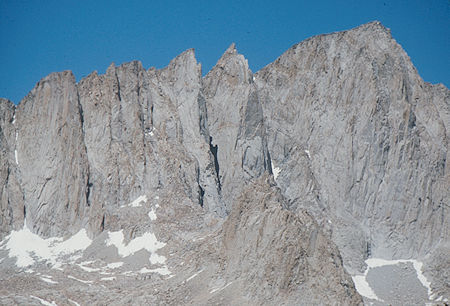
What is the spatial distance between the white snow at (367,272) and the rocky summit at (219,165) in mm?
330

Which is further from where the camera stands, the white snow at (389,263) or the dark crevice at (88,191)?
the white snow at (389,263)

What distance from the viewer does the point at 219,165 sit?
159875 mm

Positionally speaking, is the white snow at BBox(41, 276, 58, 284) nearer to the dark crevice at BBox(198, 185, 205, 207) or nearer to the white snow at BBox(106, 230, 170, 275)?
the white snow at BBox(106, 230, 170, 275)

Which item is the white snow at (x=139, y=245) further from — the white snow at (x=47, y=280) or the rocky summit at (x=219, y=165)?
the white snow at (x=47, y=280)

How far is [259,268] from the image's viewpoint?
93.5m

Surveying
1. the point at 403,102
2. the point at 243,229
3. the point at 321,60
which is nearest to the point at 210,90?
the point at 321,60

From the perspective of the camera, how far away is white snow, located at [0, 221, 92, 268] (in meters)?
136

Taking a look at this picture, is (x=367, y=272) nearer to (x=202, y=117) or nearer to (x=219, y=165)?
(x=219, y=165)

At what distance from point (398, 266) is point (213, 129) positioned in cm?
4120

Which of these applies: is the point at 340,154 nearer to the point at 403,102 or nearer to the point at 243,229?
the point at 403,102

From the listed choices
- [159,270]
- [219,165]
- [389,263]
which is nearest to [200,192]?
[219,165]

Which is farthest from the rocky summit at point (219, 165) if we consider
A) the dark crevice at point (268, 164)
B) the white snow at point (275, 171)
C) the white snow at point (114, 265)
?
the dark crevice at point (268, 164)

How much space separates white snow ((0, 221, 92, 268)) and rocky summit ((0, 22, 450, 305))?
321 mm

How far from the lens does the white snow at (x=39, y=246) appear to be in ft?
446
